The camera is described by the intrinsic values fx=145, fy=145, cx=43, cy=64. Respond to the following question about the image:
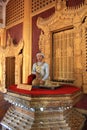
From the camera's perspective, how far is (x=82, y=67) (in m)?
3.58

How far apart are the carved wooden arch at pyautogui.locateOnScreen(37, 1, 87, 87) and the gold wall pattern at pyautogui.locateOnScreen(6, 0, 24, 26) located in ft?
4.37

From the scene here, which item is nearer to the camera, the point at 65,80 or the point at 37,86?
the point at 37,86

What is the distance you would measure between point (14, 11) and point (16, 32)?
2.95ft

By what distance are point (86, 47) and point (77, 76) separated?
756 millimetres

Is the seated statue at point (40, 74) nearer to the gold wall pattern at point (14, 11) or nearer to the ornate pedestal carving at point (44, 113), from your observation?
the ornate pedestal carving at point (44, 113)

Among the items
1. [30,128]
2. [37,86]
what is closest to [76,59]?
[37,86]

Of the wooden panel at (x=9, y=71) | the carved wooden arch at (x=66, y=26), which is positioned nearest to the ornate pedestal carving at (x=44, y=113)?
the carved wooden arch at (x=66, y=26)

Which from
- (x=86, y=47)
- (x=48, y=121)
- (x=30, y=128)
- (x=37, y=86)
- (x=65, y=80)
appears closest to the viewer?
(x=30, y=128)

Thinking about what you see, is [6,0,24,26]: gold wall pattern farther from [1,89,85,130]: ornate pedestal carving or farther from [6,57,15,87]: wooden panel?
[1,89,85,130]: ornate pedestal carving

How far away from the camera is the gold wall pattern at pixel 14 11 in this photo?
5.55m

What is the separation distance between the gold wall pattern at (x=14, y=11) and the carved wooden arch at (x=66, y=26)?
1332 millimetres

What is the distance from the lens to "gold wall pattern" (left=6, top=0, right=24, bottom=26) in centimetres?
555

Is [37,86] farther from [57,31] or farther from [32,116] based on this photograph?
[57,31]

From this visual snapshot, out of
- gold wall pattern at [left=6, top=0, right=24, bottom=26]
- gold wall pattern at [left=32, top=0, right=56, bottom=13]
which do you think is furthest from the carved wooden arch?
gold wall pattern at [left=6, top=0, right=24, bottom=26]
